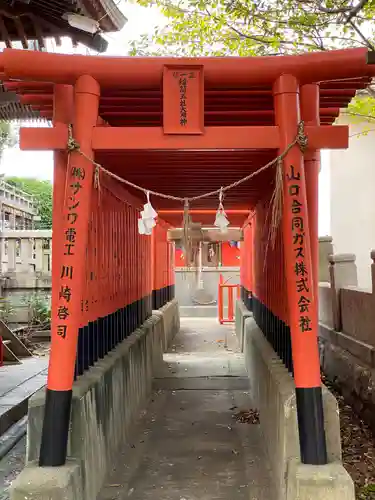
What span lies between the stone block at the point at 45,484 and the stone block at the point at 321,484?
5.84 feet

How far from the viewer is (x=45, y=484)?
4.00 meters

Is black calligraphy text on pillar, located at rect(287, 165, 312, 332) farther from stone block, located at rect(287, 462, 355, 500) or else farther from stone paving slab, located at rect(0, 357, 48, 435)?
stone paving slab, located at rect(0, 357, 48, 435)

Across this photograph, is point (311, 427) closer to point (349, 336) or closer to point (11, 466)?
point (11, 466)

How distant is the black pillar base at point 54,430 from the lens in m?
4.24

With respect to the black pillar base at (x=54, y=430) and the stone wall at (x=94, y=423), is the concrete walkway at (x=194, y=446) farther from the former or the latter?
the black pillar base at (x=54, y=430)

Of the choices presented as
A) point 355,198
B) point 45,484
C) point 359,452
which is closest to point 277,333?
point 359,452

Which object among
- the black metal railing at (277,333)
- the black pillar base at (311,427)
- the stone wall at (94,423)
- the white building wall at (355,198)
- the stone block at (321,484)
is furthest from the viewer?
the white building wall at (355,198)

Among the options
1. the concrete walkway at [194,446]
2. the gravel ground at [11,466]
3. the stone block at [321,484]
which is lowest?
the gravel ground at [11,466]

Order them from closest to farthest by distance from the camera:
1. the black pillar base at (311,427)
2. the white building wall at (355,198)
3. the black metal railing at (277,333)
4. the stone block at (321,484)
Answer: the stone block at (321,484)
the black pillar base at (311,427)
the black metal railing at (277,333)
the white building wall at (355,198)

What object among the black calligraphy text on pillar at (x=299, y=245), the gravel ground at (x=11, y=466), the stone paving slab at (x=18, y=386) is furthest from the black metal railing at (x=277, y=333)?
the stone paving slab at (x=18, y=386)

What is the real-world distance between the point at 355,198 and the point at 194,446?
1273cm

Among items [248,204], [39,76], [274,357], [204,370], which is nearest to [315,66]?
[39,76]

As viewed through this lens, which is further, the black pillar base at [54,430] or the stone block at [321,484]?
the black pillar base at [54,430]

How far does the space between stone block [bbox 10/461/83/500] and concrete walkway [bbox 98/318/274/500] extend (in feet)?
3.47
